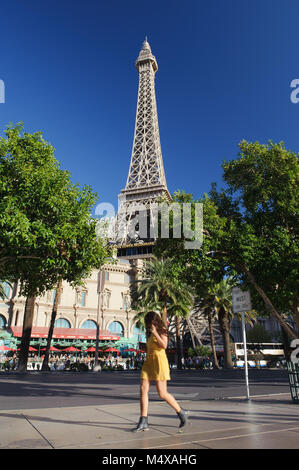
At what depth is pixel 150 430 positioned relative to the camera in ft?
15.4

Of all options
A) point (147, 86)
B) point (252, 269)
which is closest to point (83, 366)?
point (252, 269)

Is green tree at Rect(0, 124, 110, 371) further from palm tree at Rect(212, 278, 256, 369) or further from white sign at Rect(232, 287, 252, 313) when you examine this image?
palm tree at Rect(212, 278, 256, 369)

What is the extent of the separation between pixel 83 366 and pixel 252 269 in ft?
73.9

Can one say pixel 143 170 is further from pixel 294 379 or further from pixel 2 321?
pixel 294 379

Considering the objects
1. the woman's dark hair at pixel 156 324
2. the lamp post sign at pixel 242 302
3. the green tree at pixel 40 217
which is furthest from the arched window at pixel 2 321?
Result: the woman's dark hair at pixel 156 324

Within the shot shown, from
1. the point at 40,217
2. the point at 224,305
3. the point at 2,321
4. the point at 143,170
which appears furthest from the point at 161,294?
the point at 143,170

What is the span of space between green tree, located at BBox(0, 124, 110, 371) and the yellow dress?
25.7 ft

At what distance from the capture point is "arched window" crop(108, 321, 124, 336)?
58022mm

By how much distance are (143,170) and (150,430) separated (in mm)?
85715

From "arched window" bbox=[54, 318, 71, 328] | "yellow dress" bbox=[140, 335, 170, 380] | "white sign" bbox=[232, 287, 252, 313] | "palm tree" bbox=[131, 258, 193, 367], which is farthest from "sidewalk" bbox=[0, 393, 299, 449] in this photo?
"arched window" bbox=[54, 318, 71, 328]

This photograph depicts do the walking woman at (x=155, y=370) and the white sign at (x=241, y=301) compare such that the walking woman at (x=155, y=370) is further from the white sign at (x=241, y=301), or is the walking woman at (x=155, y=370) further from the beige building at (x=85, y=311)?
the beige building at (x=85, y=311)

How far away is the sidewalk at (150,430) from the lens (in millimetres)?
3883

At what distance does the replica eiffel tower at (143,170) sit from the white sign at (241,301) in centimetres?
5877

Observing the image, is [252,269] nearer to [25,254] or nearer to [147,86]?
[25,254]
